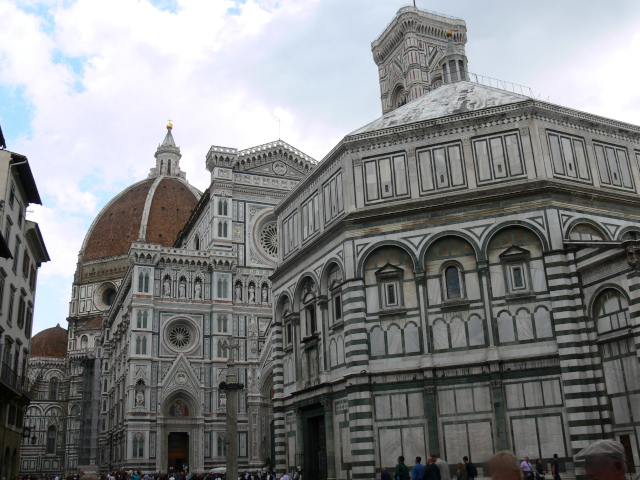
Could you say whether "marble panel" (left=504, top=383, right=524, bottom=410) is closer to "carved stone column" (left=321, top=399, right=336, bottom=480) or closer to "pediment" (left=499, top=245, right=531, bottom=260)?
"pediment" (left=499, top=245, right=531, bottom=260)

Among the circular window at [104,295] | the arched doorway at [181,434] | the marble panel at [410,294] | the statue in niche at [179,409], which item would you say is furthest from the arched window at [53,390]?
the marble panel at [410,294]

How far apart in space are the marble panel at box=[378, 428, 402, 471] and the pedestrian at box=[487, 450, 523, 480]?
741 inches

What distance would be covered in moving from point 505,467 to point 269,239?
176ft

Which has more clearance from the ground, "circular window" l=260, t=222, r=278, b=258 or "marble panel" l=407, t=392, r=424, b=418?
"circular window" l=260, t=222, r=278, b=258

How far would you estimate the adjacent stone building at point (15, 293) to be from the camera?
28641 mm

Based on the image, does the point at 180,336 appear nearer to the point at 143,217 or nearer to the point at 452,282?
the point at 452,282

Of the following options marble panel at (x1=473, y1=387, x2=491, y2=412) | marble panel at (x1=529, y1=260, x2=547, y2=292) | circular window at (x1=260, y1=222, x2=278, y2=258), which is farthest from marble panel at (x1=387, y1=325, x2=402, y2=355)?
circular window at (x1=260, y1=222, x2=278, y2=258)

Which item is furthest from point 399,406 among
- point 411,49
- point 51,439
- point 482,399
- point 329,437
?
point 51,439

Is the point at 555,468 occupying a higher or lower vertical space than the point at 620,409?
lower

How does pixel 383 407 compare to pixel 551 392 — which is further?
pixel 383 407

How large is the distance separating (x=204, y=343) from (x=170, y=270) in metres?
6.22

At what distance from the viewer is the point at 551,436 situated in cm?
2072

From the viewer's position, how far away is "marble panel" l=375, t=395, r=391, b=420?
22.5 metres

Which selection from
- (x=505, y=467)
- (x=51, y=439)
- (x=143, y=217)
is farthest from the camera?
(x=143, y=217)
